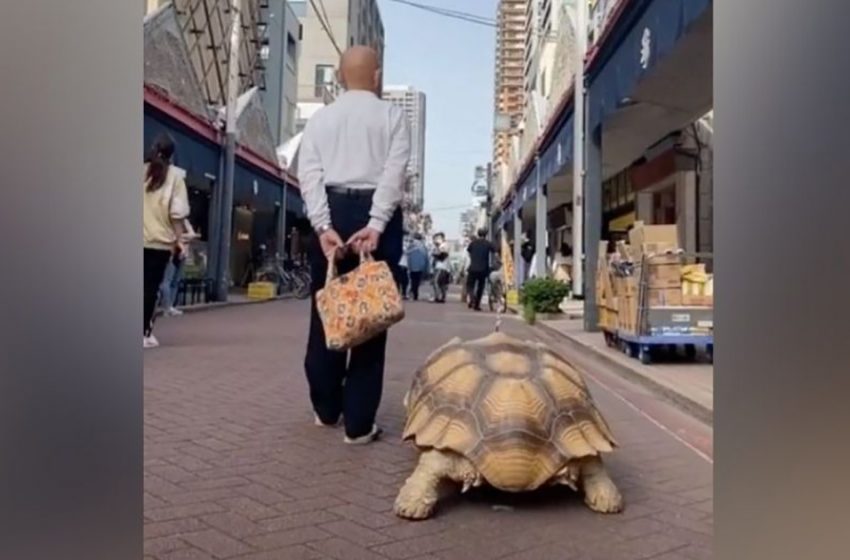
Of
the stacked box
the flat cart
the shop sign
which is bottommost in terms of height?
the flat cart

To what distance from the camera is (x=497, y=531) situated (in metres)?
2.64

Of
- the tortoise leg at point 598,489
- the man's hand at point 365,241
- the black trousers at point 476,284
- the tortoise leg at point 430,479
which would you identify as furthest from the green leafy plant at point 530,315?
the tortoise leg at point 430,479

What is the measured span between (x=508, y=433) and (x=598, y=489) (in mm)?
417

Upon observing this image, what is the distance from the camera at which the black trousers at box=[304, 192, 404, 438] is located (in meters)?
3.74

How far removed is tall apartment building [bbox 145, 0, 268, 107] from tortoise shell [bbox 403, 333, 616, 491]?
14.8 m

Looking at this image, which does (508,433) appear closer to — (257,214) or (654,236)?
(654,236)

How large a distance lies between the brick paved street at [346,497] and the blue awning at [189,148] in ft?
21.6

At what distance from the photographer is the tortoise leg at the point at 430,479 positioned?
2.75 metres

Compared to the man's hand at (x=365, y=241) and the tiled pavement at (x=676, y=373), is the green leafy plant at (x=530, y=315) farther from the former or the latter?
the man's hand at (x=365, y=241)

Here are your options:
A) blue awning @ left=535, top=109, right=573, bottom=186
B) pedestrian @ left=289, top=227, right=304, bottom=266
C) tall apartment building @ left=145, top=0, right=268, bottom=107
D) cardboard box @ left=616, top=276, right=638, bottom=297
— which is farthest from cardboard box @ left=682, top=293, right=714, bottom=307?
pedestrian @ left=289, top=227, right=304, bottom=266

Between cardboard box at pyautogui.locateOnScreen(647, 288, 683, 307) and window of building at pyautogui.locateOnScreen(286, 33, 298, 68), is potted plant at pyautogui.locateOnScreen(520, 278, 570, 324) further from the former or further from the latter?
window of building at pyautogui.locateOnScreen(286, 33, 298, 68)

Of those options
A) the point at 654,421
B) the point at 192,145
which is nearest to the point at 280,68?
the point at 192,145
